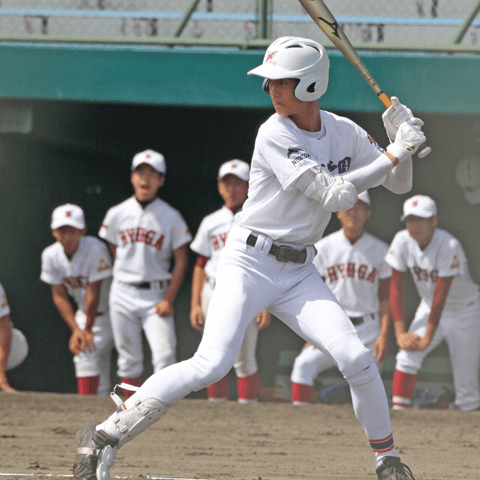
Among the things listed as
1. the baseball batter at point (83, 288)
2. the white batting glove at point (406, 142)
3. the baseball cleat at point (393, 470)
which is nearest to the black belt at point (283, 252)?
the white batting glove at point (406, 142)

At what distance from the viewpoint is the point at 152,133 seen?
22.2 ft

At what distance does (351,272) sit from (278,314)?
251cm

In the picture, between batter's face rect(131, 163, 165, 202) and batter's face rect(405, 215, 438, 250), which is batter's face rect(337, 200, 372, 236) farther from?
batter's face rect(131, 163, 165, 202)

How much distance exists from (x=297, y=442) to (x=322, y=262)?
5.14 feet

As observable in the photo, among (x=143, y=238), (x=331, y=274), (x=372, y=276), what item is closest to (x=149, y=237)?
(x=143, y=238)

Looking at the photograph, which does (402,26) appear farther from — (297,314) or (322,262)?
(297,314)

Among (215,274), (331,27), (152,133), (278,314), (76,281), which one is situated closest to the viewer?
(278,314)

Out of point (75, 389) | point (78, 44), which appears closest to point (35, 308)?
point (75, 389)

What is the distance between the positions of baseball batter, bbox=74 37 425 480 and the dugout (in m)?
2.85

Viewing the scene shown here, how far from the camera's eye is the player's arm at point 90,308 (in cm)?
502

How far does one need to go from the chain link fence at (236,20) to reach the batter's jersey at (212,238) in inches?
56.0

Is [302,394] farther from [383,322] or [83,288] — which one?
[83,288]

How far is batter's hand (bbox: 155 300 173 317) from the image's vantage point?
4.88m

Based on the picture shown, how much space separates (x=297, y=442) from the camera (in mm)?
3855
